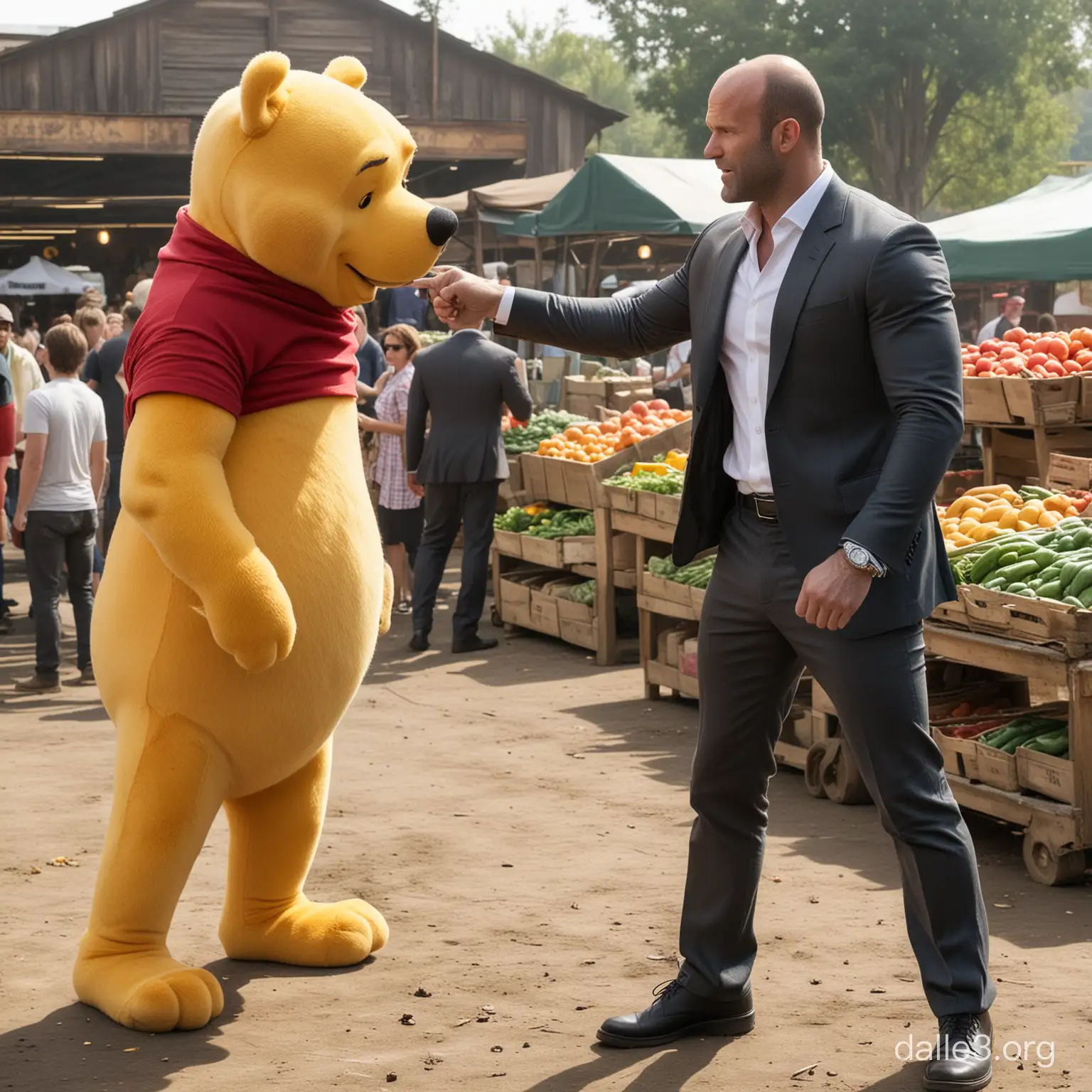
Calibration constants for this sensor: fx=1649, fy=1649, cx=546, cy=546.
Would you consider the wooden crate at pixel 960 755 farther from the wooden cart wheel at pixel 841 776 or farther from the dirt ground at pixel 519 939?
the wooden cart wheel at pixel 841 776

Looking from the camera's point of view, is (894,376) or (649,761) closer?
(894,376)

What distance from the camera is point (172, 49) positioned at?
98.1 ft

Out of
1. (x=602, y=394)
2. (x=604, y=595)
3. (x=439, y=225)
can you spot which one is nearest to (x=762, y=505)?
(x=439, y=225)

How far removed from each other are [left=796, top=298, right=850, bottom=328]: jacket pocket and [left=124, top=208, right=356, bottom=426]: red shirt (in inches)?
52.2

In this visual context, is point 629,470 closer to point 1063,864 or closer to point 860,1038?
point 1063,864

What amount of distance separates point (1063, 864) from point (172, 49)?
27.8m

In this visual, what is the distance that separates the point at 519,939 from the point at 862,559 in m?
1.99

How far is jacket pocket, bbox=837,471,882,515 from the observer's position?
11.9 ft

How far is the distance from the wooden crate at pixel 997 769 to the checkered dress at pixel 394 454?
586 centimetres

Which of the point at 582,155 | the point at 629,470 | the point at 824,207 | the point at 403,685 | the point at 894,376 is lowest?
the point at 403,685

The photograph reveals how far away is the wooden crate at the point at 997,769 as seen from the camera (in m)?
5.69

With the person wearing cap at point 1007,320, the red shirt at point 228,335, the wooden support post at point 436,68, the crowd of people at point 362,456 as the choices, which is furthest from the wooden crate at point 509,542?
the wooden support post at point 436,68

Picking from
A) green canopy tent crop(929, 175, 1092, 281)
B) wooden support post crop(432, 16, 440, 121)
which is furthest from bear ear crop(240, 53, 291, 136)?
wooden support post crop(432, 16, 440, 121)

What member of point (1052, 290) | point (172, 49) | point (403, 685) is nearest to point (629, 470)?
point (403, 685)
